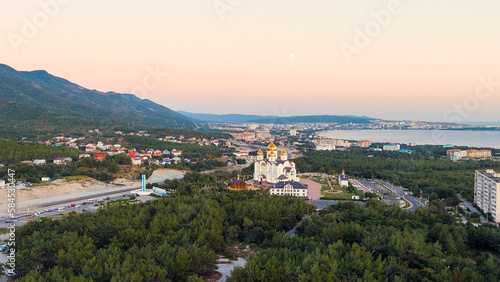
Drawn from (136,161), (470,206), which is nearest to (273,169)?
(470,206)

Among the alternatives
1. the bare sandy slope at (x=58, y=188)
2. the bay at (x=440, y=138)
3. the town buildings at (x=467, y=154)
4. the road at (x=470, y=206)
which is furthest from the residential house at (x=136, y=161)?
the bay at (x=440, y=138)

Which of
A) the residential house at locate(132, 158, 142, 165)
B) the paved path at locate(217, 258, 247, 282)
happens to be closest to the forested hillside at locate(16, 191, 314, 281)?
the paved path at locate(217, 258, 247, 282)

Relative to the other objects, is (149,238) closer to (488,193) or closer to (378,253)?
(378,253)

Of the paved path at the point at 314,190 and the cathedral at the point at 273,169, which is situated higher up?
the cathedral at the point at 273,169

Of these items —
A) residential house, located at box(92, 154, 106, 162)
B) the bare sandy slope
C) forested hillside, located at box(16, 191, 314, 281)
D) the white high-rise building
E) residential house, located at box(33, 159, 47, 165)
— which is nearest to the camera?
forested hillside, located at box(16, 191, 314, 281)

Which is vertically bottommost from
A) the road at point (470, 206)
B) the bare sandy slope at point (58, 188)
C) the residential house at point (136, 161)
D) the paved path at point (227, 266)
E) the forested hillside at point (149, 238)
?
the bare sandy slope at point (58, 188)

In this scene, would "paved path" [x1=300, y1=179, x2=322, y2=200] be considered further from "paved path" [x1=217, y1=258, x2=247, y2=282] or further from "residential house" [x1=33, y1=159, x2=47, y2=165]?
"residential house" [x1=33, y1=159, x2=47, y2=165]

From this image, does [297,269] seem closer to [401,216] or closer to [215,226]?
[215,226]

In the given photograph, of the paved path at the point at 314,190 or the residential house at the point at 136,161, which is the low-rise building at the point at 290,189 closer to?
the paved path at the point at 314,190

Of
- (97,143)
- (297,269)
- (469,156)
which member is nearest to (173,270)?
(297,269)

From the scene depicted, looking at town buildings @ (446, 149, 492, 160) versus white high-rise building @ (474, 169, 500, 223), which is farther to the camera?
town buildings @ (446, 149, 492, 160)
